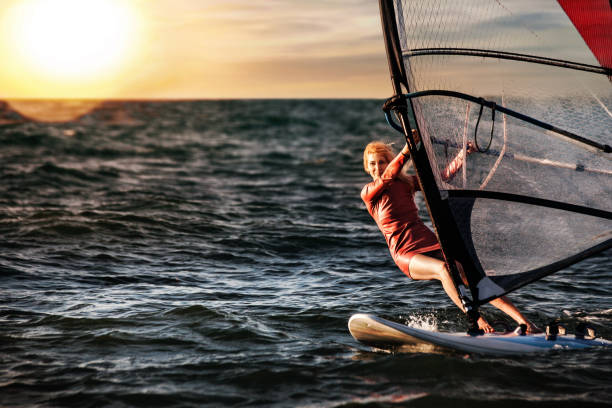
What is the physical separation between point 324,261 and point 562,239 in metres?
4.21

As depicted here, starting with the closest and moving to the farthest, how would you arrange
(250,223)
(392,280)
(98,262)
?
(392,280), (98,262), (250,223)

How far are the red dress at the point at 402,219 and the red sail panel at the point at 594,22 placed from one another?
5.91 feet

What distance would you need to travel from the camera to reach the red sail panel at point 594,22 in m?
5.09

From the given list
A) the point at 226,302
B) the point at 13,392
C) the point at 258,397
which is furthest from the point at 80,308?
the point at 258,397

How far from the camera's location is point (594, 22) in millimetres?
5133

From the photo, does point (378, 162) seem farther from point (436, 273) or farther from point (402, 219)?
point (436, 273)

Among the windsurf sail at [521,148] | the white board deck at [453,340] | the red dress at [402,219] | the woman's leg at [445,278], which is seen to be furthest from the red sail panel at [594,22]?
the white board deck at [453,340]

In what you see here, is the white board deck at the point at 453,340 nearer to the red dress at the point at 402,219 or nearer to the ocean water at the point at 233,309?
the ocean water at the point at 233,309

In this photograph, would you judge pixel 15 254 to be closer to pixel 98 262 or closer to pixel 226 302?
pixel 98 262

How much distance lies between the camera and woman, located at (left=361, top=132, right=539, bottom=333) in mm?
5430

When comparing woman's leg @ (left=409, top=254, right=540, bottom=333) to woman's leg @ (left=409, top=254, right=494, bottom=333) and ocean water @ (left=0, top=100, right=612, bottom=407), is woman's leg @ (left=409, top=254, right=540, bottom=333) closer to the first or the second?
woman's leg @ (left=409, top=254, right=494, bottom=333)

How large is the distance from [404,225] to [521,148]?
3.87 ft

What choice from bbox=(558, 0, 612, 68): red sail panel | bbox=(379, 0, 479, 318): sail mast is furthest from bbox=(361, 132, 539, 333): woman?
bbox=(558, 0, 612, 68): red sail panel

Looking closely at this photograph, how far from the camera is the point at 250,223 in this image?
463 inches
